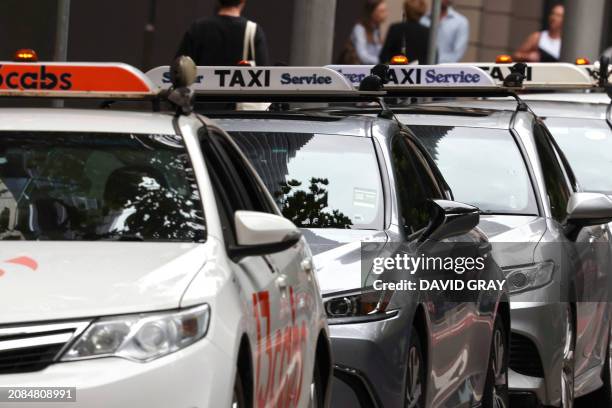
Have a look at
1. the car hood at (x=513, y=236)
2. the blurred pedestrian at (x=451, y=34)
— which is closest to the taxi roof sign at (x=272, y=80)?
the car hood at (x=513, y=236)

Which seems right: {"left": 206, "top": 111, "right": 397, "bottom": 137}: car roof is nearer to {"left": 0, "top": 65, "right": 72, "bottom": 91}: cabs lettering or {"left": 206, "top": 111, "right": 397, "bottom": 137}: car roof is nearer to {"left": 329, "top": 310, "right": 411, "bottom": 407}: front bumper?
{"left": 329, "top": 310, "right": 411, "bottom": 407}: front bumper

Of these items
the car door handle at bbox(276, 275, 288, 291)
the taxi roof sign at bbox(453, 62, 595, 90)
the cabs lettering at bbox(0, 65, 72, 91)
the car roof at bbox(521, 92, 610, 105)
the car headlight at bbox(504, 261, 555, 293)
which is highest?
the taxi roof sign at bbox(453, 62, 595, 90)

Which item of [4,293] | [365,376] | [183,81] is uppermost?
[183,81]

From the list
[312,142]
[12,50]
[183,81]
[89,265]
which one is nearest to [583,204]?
[312,142]

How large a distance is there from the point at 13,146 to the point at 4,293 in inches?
48.7

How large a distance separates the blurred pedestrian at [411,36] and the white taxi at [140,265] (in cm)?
1157

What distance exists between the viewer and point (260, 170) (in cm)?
863

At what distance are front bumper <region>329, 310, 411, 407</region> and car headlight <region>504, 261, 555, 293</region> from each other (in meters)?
2.12

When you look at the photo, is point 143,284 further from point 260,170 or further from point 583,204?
point 583,204

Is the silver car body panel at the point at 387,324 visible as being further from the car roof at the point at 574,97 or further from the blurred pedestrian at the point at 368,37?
the blurred pedestrian at the point at 368,37

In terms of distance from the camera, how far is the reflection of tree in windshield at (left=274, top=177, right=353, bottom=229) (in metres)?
8.24

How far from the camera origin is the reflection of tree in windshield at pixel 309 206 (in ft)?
27.0

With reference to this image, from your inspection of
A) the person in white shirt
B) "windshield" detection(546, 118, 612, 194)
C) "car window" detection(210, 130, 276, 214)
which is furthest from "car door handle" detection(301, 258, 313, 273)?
the person in white shirt

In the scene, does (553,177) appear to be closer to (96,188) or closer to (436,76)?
(436,76)
